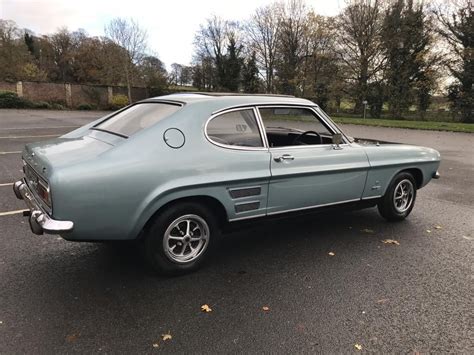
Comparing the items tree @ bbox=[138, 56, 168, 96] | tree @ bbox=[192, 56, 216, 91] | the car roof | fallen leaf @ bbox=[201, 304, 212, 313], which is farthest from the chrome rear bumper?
tree @ bbox=[192, 56, 216, 91]

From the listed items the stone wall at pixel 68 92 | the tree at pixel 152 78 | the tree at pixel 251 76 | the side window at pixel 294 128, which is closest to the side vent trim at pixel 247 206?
the side window at pixel 294 128

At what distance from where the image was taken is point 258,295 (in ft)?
10.4

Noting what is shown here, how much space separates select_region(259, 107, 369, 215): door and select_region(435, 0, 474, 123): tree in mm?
26814

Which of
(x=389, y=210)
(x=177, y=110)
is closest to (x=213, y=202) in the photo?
(x=177, y=110)

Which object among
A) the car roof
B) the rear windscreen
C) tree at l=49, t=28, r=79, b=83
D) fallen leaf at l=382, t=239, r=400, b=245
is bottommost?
fallen leaf at l=382, t=239, r=400, b=245

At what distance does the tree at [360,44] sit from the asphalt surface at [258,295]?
1145 inches

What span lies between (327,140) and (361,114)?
2951 cm

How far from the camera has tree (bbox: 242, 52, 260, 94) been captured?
41.7m

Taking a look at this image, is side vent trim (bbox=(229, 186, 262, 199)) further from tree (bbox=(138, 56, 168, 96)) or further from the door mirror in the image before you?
tree (bbox=(138, 56, 168, 96))

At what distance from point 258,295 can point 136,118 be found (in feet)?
6.93

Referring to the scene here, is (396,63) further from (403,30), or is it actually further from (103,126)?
(103,126)

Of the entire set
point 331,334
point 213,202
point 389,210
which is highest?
point 213,202

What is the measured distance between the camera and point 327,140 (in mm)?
4516

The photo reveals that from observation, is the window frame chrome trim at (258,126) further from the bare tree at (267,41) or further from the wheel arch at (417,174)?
the bare tree at (267,41)
